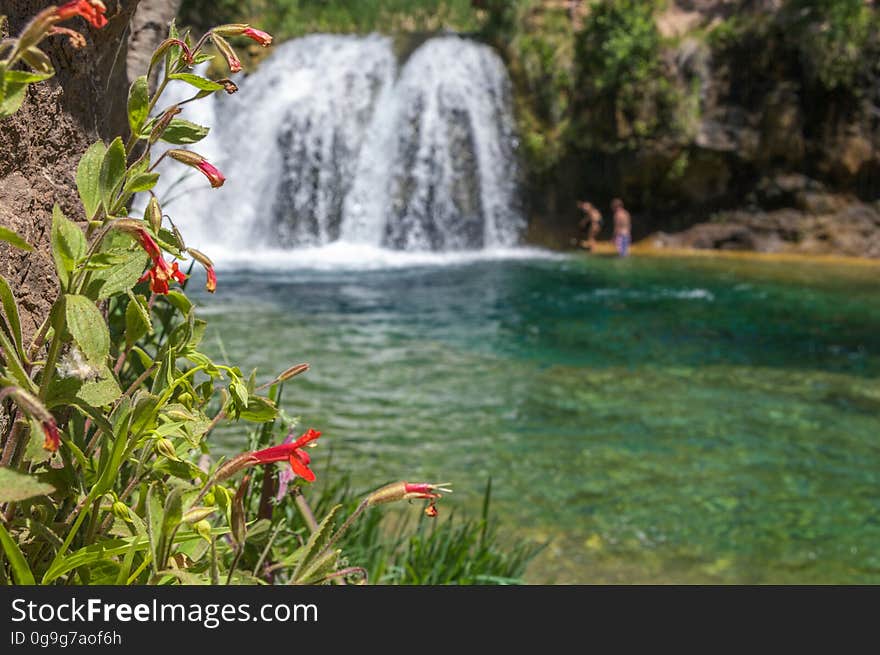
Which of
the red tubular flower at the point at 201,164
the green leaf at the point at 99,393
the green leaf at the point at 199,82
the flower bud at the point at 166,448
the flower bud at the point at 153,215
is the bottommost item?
the flower bud at the point at 166,448

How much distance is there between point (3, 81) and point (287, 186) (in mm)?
18032

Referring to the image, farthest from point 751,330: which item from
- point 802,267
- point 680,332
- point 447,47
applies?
point 447,47

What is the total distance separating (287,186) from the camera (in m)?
18.8

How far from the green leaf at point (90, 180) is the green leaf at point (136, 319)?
174 millimetres

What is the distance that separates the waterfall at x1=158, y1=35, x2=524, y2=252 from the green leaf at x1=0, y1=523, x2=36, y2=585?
56.8ft

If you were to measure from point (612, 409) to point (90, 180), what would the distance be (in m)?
6.18

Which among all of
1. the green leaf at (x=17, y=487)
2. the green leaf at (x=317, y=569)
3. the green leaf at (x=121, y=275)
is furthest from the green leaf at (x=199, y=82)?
the green leaf at (x=317, y=569)

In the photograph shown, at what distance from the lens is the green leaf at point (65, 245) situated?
49.4 inches

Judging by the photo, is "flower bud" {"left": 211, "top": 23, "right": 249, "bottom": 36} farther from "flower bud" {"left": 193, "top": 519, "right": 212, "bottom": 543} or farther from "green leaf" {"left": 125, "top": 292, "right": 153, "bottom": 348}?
"flower bud" {"left": 193, "top": 519, "right": 212, "bottom": 543}

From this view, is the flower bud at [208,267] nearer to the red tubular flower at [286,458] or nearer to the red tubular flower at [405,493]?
the red tubular flower at [286,458]

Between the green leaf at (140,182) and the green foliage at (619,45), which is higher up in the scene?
the green foliage at (619,45)

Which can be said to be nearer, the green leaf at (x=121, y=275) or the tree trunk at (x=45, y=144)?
the green leaf at (x=121, y=275)

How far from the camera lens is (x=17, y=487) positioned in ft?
3.88
